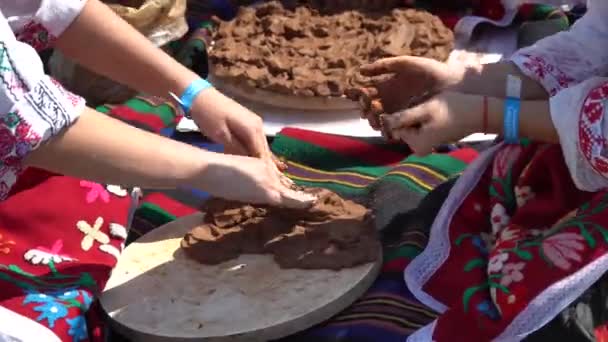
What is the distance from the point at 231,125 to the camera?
5.13 feet

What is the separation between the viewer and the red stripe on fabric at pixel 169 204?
1.82 m

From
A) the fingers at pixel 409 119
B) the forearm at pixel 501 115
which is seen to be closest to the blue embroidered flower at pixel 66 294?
the fingers at pixel 409 119

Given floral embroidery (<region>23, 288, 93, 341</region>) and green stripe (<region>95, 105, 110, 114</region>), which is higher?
floral embroidery (<region>23, 288, 93, 341</region>)

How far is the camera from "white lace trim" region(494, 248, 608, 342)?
50.1 inches

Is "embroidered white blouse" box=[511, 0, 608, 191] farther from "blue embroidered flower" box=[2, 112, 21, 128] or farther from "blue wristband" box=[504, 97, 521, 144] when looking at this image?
"blue embroidered flower" box=[2, 112, 21, 128]

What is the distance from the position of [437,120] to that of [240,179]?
34 cm

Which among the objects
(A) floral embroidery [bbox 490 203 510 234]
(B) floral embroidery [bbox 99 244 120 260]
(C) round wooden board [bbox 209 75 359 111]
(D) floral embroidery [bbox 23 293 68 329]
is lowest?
(C) round wooden board [bbox 209 75 359 111]

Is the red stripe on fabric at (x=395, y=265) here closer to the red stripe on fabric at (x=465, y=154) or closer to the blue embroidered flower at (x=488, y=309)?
the blue embroidered flower at (x=488, y=309)

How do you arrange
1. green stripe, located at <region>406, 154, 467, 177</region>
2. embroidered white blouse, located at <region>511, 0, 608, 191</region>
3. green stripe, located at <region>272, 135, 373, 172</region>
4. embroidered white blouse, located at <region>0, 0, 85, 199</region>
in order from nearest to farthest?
1. embroidered white blouse, located at <region>0, 0, 85, 199</region>
2. embroidered white blouse, located at <region>511, 0, 608, 191</region>
3. green stripe, located at <region>406, 154, 467, 177</region>
4. green stripe, located at <region>272, 135, 373, 172</region>

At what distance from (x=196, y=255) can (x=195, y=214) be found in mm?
167

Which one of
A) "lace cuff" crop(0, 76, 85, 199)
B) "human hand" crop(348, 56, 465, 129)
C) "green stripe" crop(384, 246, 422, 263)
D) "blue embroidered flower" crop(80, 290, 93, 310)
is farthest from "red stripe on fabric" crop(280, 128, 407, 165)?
"lace cuff" crop(0, 76, 85, 199)

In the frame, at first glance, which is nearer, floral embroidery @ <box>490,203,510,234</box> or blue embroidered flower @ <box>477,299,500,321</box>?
blue embroidered flower @ <box>477,299,500,321</box>

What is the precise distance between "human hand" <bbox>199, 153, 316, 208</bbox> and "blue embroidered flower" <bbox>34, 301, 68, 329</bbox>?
0.30 m

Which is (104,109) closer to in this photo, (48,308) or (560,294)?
(48,308)
